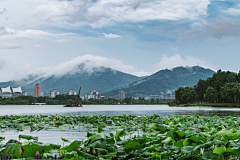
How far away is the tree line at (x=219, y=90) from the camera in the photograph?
244 feet

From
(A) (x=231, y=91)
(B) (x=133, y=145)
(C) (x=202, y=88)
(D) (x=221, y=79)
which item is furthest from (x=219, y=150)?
(C) (x=202, y=88)

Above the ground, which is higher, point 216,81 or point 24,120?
point 216,81

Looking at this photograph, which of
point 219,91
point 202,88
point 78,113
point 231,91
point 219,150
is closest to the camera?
point 219,150

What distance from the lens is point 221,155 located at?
5.27m

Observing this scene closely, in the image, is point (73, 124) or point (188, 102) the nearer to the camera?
point (73, 124)

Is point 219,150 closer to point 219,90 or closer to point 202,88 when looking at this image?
point 219,90

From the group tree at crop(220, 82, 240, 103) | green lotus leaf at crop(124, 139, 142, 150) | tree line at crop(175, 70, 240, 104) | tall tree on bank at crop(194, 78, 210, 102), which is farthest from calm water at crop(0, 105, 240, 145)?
tall tree on bank at crop(194, 78, 210, 102)

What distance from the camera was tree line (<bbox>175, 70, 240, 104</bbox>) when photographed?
74450 mm

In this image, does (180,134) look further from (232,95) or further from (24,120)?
(232,95)

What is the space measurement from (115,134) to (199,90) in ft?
314

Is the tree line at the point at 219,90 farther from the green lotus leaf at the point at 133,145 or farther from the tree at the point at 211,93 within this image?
the green lotus leaf at the point at 133,145

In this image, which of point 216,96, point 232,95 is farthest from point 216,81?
point 232,95

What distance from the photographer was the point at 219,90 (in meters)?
83.6

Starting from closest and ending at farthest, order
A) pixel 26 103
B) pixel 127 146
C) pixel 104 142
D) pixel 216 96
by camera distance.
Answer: pixel 127 146, pixel 104 142, pixel 216 96, pixel 26 103
